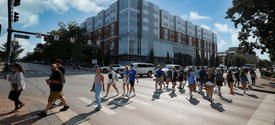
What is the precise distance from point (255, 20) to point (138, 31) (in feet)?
132

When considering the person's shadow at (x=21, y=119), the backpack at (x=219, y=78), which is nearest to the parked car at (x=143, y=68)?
the backpack at (x=219, y=78)

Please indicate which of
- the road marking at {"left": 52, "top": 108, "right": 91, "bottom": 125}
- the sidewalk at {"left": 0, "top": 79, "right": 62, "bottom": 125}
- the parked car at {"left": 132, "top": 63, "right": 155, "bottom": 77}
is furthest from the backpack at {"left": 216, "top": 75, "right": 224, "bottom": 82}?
the parked car at {"left": 132, "top": 63, "right": 155, "bottom": 77}

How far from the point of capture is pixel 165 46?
63.5m

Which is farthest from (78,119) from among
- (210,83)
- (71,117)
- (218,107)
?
(210,83)

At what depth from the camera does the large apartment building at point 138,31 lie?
50.7m

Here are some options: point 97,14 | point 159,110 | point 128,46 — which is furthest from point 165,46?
point 159,110

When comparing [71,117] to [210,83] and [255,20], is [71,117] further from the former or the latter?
[255,20]

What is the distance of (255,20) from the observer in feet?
51.8

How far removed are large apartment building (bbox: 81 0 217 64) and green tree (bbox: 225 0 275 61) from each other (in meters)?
36.1

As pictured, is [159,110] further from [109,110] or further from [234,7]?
[234,7]

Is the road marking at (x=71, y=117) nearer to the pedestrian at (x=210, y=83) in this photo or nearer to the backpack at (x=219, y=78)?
the pedestrian at (x=210, y=83)

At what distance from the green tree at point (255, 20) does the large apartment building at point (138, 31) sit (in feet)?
118

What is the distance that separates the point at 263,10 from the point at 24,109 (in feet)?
70.3

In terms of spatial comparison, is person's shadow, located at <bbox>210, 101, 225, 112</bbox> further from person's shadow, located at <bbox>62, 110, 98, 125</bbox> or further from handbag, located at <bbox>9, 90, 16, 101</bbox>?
handbag, located at <bbox>9, 90, 16, 101</bbox>
